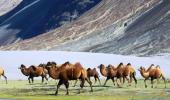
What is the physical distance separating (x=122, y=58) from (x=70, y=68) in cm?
3565

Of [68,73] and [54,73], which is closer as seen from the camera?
[68,73]

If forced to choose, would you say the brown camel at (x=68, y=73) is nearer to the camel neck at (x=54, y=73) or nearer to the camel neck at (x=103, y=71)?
the camel neck at (x=54, y=73)

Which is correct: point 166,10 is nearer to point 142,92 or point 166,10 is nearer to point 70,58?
point 70,58

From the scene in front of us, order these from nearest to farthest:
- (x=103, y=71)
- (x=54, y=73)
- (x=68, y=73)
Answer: (x=68, y=73)
(x=54, y=73)
(x=103, y=71)

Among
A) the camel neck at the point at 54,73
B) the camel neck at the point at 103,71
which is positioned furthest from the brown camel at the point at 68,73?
the camel neck at the point at 103,71

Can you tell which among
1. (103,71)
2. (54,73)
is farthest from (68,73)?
(103,71)

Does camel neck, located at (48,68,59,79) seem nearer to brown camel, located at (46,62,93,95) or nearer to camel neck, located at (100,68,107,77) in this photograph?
brown camel, located at (46,62,93,95)

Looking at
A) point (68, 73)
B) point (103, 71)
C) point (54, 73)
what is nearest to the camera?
point (68, 73)

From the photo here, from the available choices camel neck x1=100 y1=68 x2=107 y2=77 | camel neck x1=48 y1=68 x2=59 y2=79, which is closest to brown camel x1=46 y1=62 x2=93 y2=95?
camel neck x1=48 y1=68 x2=59 y2=79

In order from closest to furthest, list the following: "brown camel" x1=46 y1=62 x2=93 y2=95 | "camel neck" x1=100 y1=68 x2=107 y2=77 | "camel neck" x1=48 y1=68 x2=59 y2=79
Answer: "brown camel" x1=46 y1=62 x2=93 y2=95
"camel neck" x1=48 y1=68 x2=59 y2=79
"camel neck" x1=100 y1=68 x2=107 y2=77

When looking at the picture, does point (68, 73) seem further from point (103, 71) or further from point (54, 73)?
point (103, 71)

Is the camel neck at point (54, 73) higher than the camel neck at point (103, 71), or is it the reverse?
the camel neck at point (103, 71)

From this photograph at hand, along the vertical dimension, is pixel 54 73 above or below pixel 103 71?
below

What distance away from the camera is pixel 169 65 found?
73250 mm
